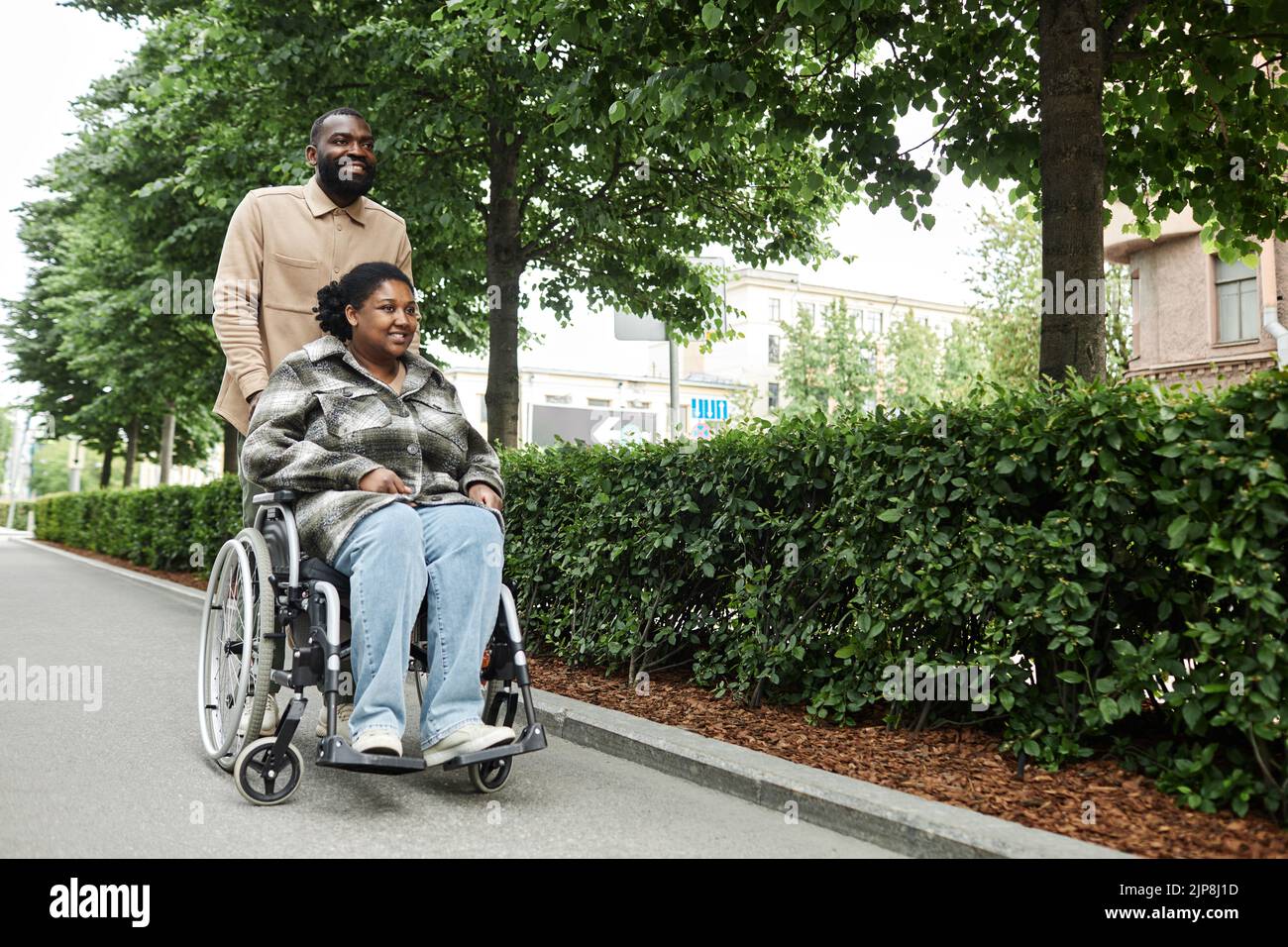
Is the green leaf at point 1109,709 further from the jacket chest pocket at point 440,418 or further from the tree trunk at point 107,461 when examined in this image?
the tree trunk at point 107,461

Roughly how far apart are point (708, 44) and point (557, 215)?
4370 millimetres

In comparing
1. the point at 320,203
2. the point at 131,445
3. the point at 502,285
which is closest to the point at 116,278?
the point at 502,285

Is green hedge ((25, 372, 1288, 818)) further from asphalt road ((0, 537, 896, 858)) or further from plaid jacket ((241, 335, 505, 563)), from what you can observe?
plaid jacket ((241, 335, 505, 563))

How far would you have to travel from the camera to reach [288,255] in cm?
457

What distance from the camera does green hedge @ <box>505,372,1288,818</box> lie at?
3.31m

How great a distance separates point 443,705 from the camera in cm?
363

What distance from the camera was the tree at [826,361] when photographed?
53812mm

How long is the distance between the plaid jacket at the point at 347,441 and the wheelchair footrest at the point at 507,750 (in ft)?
2.71

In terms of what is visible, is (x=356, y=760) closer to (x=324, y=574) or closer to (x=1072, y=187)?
(x=324, y=574)

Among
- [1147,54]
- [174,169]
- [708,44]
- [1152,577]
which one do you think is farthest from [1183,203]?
[174,169]

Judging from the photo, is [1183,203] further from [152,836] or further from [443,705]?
[152,836]

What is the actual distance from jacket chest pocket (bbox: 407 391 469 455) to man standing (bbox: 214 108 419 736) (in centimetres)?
64

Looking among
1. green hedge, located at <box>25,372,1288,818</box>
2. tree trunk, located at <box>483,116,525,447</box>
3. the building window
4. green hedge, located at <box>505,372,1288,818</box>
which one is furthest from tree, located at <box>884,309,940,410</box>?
green hedge, located at <box>505,372,1288,818</box>
